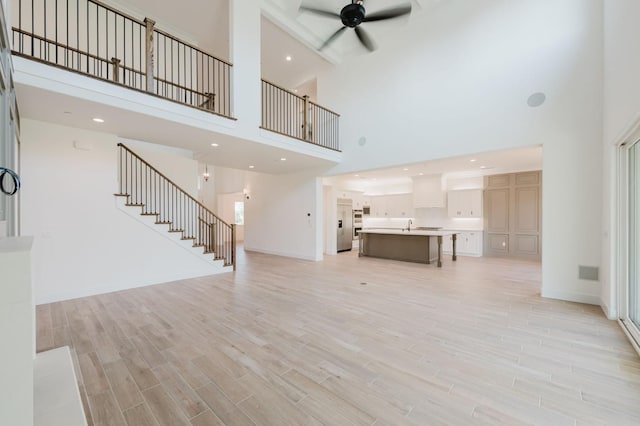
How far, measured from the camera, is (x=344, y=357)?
2.48m

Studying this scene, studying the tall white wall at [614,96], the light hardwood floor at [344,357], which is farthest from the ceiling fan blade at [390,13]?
the light hardwood floor at [344,357]

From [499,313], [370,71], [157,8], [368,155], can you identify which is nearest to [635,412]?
[499,313]

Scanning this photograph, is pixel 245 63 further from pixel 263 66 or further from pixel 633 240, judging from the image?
pixel 633 240

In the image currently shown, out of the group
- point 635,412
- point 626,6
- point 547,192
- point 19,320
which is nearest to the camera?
point 19,320

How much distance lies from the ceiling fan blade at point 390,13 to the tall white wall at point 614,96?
229 centimetres

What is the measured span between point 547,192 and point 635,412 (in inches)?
133

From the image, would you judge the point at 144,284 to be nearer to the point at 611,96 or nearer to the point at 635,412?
the point at 635,412

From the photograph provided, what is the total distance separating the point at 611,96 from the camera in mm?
3432

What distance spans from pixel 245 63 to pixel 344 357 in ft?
17.6

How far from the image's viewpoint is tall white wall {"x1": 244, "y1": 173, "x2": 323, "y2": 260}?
7941 millimetres

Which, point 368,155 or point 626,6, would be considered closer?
point 626,6

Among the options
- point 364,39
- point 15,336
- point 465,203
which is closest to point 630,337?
point 15,336

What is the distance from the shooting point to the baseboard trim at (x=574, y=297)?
3927mm

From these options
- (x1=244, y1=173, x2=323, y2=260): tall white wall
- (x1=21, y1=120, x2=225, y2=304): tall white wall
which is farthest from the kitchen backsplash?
(x1=21, y1=120, x2=225, y2=304): tall white wall
